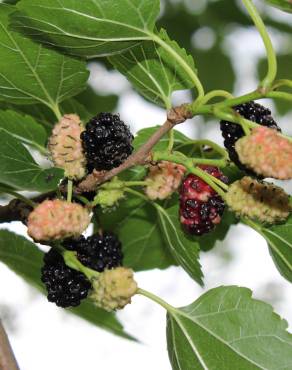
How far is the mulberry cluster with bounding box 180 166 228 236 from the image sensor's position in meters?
1.29

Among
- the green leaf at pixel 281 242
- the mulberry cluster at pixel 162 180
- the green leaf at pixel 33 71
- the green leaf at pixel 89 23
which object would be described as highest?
the green leaf at pixel 89 23

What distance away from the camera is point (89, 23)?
1.14 m

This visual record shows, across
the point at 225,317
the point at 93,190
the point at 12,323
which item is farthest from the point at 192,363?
the point at 12,323

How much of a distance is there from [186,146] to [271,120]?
1.02 ft

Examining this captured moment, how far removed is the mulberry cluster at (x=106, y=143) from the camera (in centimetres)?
118

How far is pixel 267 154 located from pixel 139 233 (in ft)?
2.50

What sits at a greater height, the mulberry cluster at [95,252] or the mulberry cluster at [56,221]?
the mulberry cluster at [56,221]

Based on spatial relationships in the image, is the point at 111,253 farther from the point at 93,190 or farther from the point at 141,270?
the point at 141,270

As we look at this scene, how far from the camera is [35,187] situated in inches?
45.0

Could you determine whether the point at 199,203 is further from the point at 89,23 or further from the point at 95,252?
the point at 89,23

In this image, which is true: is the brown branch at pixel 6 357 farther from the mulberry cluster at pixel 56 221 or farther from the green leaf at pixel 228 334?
the green leaf at pixel 228 334

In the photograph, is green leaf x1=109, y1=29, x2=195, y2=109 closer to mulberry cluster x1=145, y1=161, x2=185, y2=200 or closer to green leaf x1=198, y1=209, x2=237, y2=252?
mulberry cluster x1=145, y1=161, x2=185, y2=200

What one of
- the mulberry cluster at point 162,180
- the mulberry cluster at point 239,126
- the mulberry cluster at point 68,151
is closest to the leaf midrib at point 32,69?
the mulberry cluster at point 68,151

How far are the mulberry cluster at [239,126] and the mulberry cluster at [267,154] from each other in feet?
0.20
